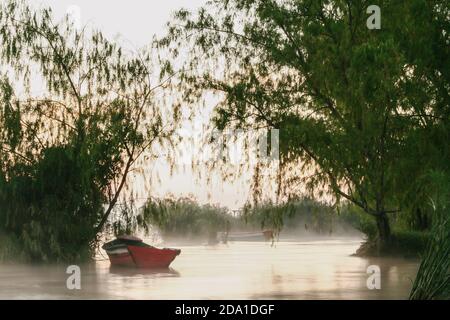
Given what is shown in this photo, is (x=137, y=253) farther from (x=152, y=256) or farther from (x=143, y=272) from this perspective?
(x=143, y=272)

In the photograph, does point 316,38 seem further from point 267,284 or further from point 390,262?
point 390,262

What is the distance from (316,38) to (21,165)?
8.80 metres

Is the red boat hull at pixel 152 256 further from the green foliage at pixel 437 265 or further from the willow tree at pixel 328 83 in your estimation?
the green foliage at pixel 437 265

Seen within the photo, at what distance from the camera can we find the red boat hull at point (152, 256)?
22.8m

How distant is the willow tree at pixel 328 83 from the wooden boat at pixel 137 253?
4.28 meters

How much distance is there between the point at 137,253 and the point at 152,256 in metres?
0.46

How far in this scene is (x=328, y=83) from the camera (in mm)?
18688

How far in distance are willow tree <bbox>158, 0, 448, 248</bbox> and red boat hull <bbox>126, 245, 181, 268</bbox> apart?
13.6 feet

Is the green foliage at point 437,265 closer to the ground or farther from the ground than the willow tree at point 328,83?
closer to the ground
